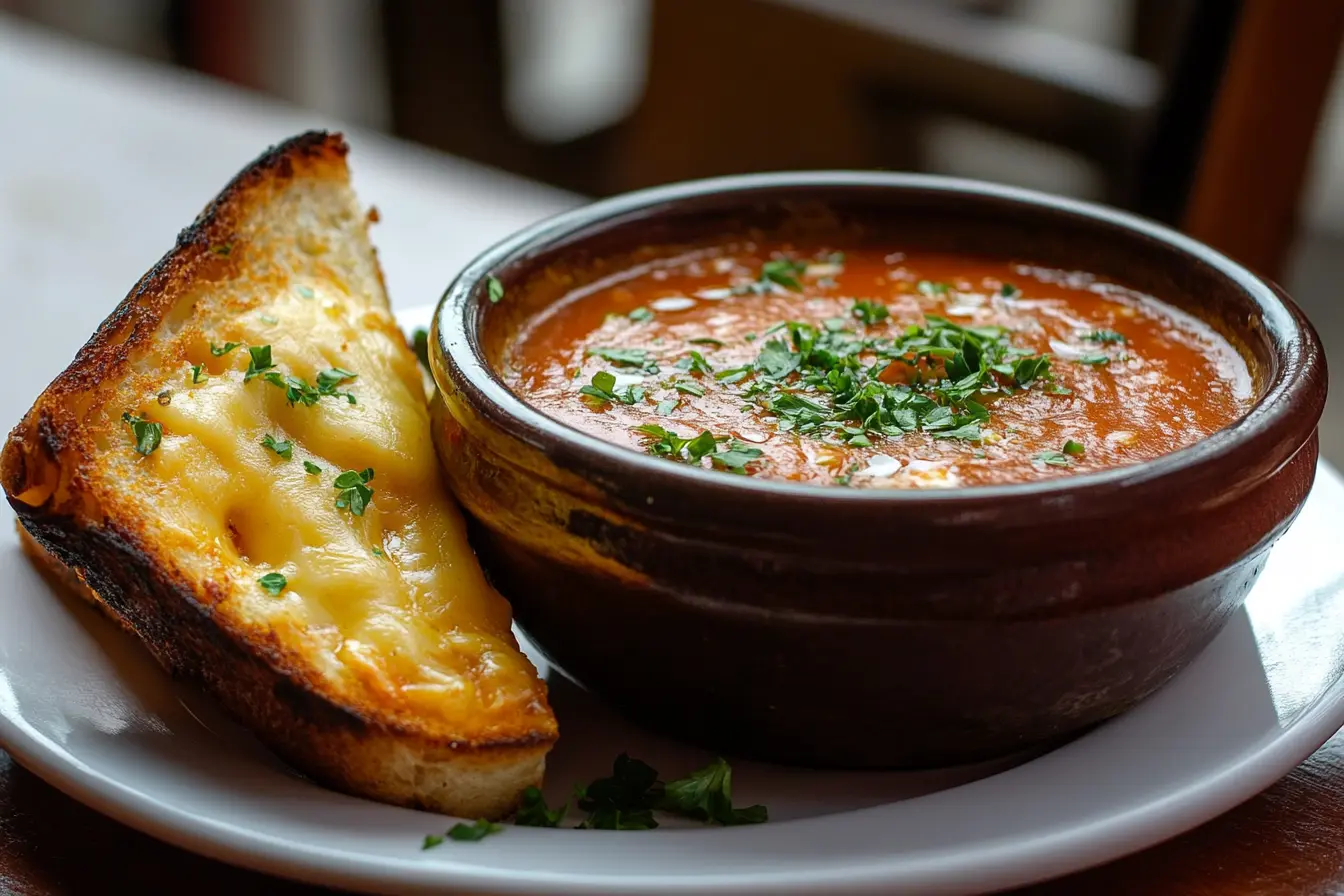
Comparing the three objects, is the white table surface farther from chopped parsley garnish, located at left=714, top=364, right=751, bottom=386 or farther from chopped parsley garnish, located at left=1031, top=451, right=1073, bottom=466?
chopped parsley garnish, located at left=1031, top=451, right=1073, bottom=466

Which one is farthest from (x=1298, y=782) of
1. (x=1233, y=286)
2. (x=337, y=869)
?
(x=337, y=869)

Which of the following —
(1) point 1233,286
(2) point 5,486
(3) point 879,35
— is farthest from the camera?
(3) point 879,35

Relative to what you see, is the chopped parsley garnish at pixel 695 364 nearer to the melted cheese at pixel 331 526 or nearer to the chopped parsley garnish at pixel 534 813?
the melted cheese at pixel 331 526

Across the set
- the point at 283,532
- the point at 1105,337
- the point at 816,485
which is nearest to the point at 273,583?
the point at 283,532

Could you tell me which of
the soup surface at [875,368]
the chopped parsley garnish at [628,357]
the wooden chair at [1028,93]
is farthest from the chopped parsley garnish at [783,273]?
the wooden chair at [1028,93]

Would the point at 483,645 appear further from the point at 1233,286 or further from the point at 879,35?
the point at 879,35

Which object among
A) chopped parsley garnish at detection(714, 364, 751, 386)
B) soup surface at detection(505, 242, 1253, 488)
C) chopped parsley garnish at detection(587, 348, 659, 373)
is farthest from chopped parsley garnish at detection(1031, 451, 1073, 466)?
chopped parsley garnish at detection(587, 348, 659, 373)
